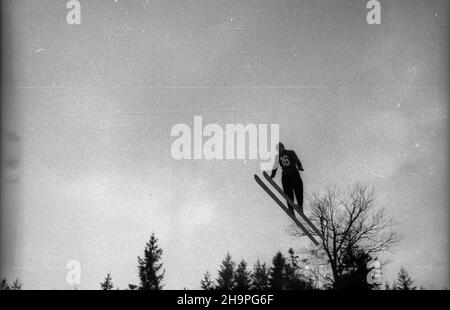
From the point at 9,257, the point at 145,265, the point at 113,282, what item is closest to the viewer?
the point at 9,257

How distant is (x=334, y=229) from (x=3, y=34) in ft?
40.8

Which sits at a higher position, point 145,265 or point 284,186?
point 284,186

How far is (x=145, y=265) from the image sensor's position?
40031mm

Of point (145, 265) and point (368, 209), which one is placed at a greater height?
point (368, 209)

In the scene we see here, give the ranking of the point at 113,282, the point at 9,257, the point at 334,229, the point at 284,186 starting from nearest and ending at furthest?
the point at 284,186 → the point at 9,257 → the point at 334,229 → the point at 113,282

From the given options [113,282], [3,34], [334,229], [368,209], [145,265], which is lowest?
[113,282]

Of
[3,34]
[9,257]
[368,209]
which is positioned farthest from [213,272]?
[3,34]
